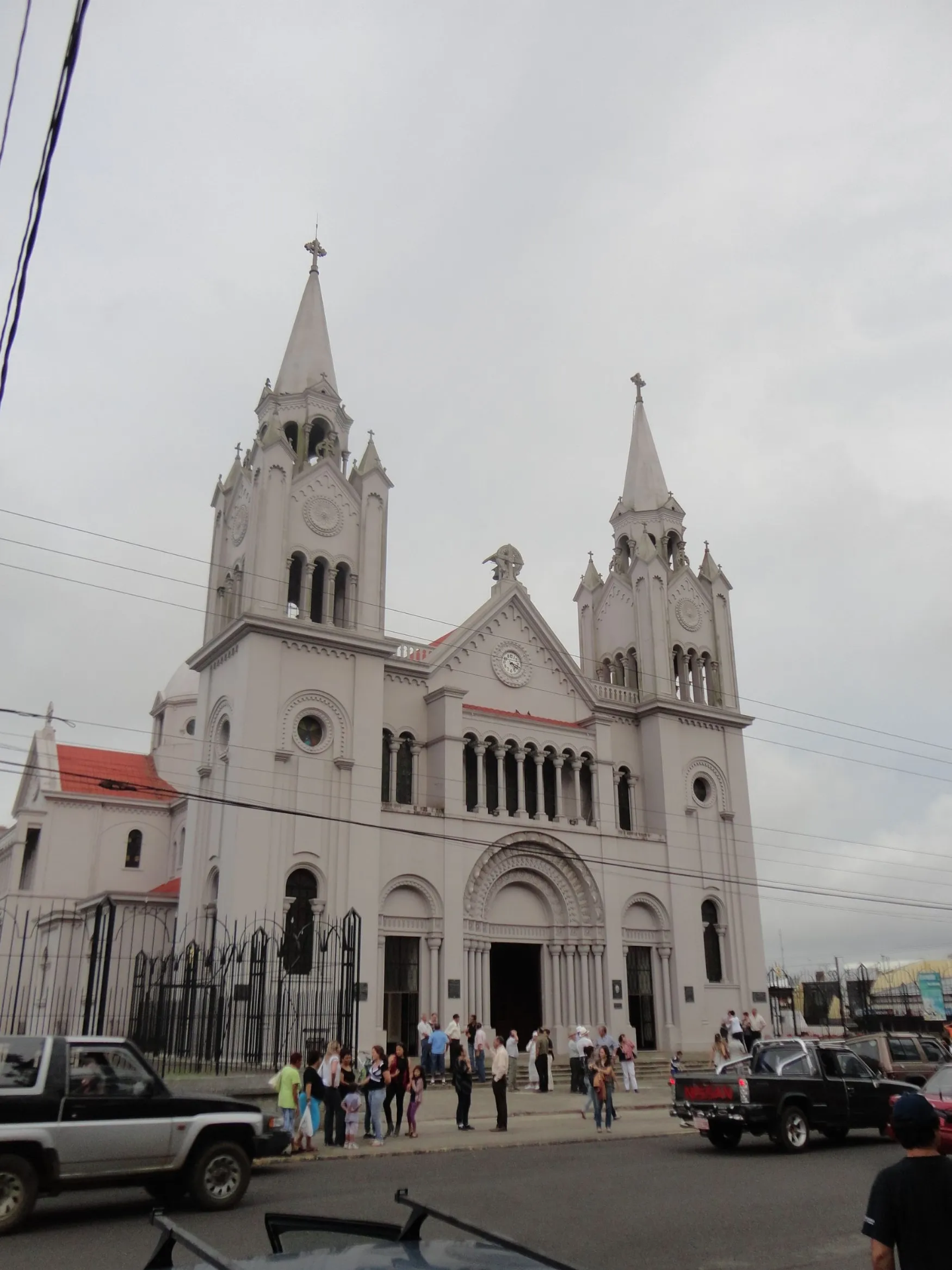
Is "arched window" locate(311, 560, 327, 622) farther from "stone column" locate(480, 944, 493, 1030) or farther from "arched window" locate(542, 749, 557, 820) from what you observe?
"stone column" locate(480, 944, 493, 1030)

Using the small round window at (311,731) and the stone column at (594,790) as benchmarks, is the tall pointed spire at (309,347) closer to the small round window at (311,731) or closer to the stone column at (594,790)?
the small round window at (311,731)

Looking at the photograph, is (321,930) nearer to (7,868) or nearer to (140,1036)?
(140,1036)

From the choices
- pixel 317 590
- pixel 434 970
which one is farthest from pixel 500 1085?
pixel 317 590

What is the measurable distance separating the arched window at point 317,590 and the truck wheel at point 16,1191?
2401cm

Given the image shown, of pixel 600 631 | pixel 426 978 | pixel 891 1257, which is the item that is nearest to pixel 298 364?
pixel 600 631

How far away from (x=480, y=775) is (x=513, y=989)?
7949 mm

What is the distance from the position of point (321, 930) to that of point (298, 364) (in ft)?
66.6

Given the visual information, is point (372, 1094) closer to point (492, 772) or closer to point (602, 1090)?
point (602, 1090)

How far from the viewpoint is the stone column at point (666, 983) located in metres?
35.2

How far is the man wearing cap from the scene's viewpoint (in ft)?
15.2

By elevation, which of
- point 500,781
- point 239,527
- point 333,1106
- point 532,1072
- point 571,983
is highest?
point 239,527

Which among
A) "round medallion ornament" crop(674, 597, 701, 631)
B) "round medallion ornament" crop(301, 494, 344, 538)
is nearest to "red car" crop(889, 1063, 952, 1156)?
"round medallion ornament" crop(301, 494, 344, 538)

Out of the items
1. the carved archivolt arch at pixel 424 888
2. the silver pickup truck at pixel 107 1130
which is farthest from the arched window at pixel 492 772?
the silver pickup truck at pixel 107 1130

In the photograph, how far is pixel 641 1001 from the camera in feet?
117
